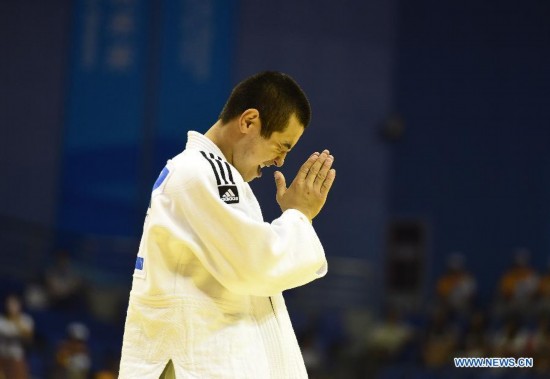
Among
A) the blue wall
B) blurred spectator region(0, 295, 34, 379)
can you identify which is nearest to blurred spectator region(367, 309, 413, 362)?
the blue wall

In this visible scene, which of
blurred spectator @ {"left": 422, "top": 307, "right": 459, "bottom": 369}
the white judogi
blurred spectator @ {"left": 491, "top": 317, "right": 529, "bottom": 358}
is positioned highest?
the white judogi

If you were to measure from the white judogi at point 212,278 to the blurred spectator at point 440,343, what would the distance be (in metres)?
10.7

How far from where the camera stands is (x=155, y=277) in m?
3.08

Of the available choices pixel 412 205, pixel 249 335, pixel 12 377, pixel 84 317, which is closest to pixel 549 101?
pixel 412 205

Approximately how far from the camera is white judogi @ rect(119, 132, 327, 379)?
2992mm

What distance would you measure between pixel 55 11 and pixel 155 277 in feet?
46.2

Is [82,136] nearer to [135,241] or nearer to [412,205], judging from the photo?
[135,241]

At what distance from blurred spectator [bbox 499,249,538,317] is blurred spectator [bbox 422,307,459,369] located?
94cm

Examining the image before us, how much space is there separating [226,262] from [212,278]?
10cm

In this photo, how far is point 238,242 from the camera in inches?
117

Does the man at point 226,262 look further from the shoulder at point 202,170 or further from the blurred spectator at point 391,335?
the blurred spectator at point 391,335

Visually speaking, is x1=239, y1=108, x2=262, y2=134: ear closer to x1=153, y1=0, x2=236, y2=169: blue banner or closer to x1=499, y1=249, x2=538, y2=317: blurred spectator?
x1=499, y1=249, x2=538, y2=317: blurred spectator

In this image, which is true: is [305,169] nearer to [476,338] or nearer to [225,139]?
[225,139]

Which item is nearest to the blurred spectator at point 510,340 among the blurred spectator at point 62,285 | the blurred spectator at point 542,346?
the blurred spectator at point 542,346
